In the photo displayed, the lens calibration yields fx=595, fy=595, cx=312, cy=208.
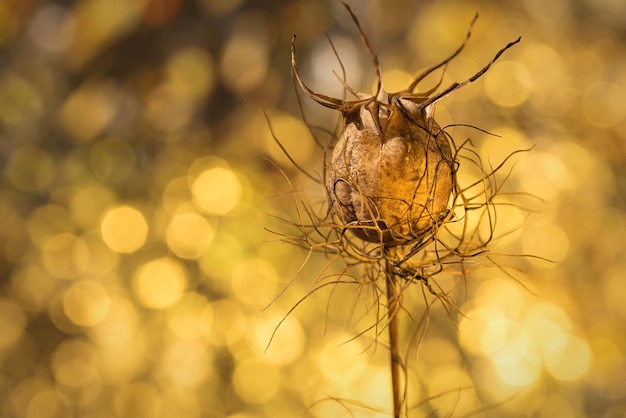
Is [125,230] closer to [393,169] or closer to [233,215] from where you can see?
[233,215]

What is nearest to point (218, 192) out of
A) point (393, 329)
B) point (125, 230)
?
point (125, 230)

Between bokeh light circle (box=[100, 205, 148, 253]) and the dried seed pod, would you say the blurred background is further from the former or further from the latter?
the dried seed pod

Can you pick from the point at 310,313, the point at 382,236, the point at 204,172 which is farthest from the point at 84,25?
the point at 382,236

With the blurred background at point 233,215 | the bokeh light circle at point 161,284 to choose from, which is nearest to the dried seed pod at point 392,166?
the blurred background at point 233,215

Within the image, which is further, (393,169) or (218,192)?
(218,192)

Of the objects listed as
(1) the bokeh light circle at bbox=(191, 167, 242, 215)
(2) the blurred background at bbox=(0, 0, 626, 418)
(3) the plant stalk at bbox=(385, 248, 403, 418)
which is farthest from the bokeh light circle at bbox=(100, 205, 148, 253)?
(3) the plant stalk at bbox=(385, 248, 403, 418)

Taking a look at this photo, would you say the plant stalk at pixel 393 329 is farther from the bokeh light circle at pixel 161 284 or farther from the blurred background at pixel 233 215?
the bokeh light circle at pixel 161 284
